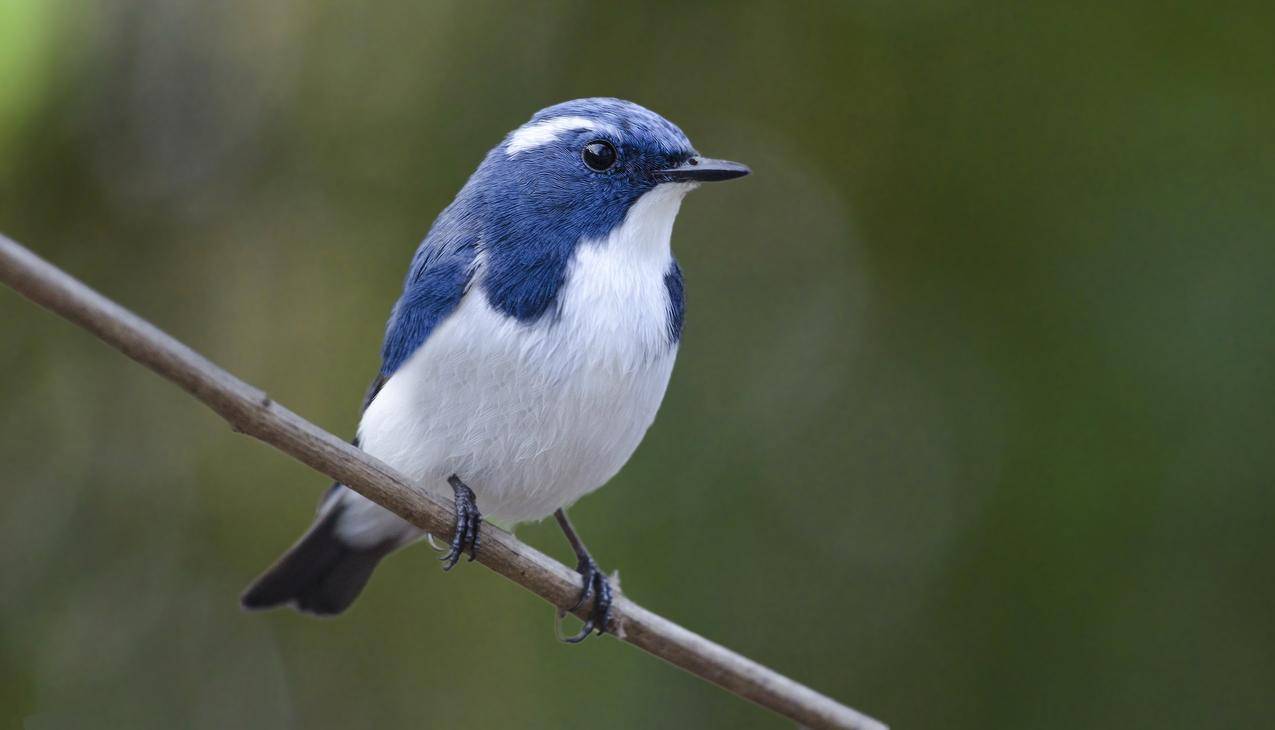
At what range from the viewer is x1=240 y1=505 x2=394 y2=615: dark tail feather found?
292 cm

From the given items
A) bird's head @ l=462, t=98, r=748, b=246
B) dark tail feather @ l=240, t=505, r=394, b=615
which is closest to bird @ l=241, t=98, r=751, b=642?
bird's head @ l=462, t=98, r=748, b=246

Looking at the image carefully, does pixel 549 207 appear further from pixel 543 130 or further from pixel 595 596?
pixel 595 596

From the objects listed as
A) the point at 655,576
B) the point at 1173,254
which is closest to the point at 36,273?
the point at 655,576

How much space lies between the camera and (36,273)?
4.25 feet

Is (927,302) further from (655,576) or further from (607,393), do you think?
(607,393)

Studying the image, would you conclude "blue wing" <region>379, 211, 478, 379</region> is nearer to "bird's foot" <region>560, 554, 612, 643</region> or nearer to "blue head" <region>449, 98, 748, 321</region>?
"blue head" <region>449, 98, 748, 321</region>

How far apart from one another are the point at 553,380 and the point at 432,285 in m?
0.32

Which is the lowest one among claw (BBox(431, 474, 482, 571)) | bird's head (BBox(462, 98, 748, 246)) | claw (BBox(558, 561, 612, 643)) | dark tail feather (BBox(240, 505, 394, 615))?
dark tail feather (BBox(240, 505, 394, 615))

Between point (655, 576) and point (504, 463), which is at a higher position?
point (504, 463)

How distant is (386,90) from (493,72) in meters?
0.37

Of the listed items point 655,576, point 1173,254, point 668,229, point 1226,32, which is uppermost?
point 1226,32

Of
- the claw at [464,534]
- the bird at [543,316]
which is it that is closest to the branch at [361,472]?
the claw at [464,534]

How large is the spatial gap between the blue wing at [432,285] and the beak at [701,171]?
374 mm

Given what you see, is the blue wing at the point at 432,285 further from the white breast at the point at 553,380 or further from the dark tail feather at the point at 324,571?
the dark tail feather at the point at 324,571
